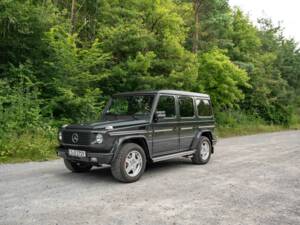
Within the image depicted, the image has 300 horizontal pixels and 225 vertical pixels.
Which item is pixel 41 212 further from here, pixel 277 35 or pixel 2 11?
pixel 277 35

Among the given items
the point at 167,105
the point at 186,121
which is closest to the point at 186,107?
the point at 186,121

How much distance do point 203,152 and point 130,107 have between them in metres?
2.49

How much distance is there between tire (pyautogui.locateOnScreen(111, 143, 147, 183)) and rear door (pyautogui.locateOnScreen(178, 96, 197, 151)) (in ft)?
4.99

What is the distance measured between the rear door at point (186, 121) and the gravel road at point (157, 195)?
68 cm

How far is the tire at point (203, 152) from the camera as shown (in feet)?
23.9

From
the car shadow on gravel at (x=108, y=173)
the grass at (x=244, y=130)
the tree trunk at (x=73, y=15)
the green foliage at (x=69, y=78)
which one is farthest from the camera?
the grass at (x=244, y=130)

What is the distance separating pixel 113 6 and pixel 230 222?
12302mm

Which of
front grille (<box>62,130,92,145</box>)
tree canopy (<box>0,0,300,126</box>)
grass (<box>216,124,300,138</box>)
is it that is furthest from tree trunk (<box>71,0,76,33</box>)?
front grille (<box>62,130,92,145</box>)

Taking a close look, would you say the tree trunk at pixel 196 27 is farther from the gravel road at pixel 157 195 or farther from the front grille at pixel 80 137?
the front grille at pixel 80 137

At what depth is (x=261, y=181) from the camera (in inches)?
223

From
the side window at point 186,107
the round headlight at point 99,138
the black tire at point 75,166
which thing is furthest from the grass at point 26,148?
the side window at point 186,107

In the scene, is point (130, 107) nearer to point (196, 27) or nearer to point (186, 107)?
point (186, 107)

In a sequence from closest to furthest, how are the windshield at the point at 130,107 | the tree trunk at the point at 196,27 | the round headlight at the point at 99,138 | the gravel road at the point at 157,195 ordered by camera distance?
the gravel road at the point at 157,195
the round headlight at the point at 99,138
the windshield at the point at 130,107
the tree trunk at the point at 196,27

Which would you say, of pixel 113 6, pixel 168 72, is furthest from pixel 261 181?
pixel 113 6
